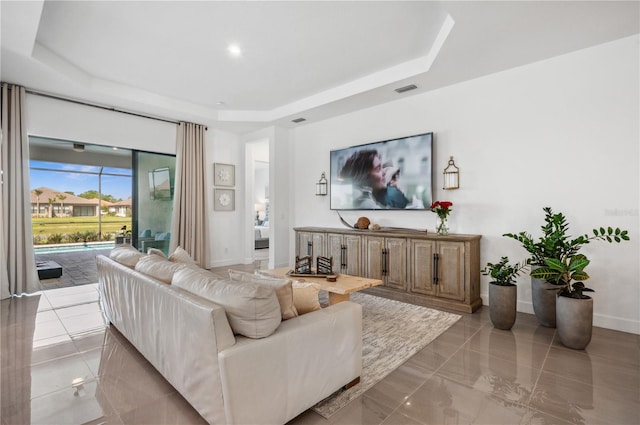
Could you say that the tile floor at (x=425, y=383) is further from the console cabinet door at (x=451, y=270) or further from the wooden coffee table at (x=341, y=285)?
the wooden coffee table at (x=341, y=285)

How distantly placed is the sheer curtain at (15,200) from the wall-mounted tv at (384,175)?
464 cm

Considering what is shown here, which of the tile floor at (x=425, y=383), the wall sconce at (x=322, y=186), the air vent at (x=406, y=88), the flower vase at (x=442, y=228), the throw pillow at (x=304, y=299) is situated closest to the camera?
the tile floor at (x=425, y=383)

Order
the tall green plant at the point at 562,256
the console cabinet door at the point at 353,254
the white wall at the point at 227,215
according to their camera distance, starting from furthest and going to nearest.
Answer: the white wall at the point at 227,215 < the console cabinet door at the point at 353,254 < the tall green plant at the point at 562,256

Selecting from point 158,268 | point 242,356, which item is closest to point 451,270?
point 242,356

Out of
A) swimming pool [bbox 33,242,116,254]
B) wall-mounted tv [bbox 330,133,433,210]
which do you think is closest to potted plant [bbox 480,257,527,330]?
wall-mounted tv [bbox 330,133,433,210]

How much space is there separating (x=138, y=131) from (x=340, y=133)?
3.67m

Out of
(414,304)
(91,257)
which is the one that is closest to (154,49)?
(414,304)

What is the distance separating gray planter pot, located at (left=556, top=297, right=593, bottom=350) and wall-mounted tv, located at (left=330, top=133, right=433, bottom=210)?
208 cm

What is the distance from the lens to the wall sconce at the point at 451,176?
4.24 meters

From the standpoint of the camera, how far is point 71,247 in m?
7.99

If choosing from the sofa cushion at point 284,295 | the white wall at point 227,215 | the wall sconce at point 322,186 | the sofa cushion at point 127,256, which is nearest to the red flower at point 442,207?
the wall sconce at point 322,186

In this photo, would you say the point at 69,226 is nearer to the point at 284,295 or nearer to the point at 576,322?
the point at 284,295

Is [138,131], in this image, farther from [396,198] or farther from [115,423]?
[115,423]

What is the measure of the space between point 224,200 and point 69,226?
4.24 meters
